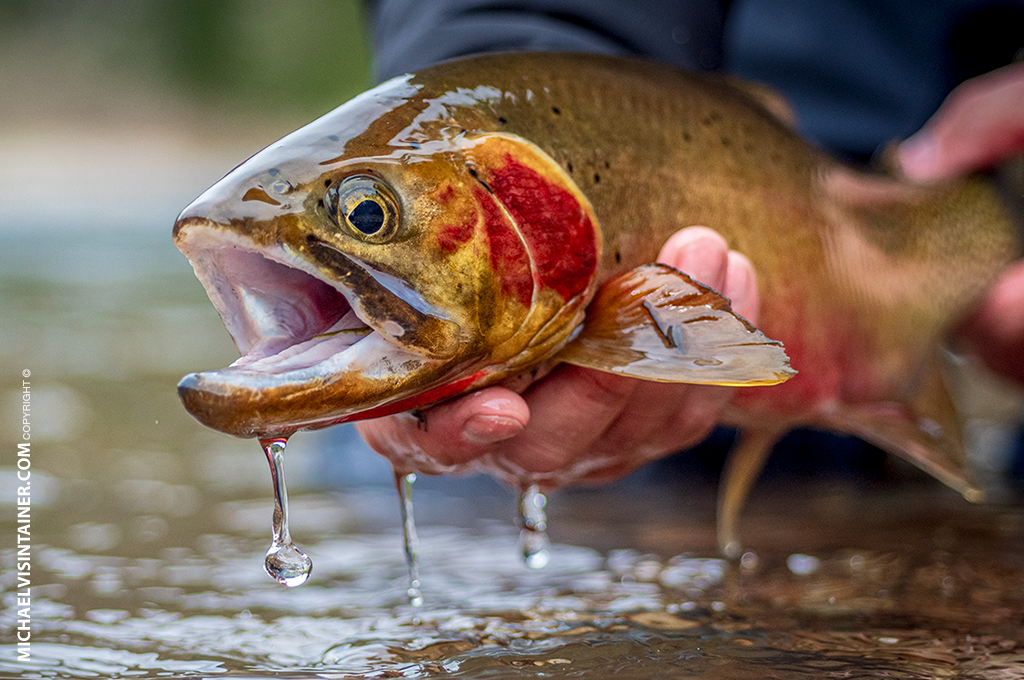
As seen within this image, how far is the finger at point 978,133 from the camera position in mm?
2627

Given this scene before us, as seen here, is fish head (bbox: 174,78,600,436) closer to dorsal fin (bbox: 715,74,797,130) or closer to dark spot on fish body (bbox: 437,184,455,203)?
dark spot on fish body (bbox: 437,184,455,203)

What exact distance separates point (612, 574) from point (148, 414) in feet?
8.56

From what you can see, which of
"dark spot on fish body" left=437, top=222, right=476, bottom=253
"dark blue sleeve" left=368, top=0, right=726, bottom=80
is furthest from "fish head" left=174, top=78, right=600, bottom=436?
"dark blue sleeve" left=368, top=0, right=726, bottom=80

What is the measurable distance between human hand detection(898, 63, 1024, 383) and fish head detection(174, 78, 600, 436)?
4.27 feet

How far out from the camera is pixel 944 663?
5.11 ft

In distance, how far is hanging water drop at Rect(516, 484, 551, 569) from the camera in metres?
2.01

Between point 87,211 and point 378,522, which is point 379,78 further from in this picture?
point 87,211

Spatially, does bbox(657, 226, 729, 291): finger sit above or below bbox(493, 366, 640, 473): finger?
above

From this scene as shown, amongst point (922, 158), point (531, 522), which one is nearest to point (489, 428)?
point (531, 522)

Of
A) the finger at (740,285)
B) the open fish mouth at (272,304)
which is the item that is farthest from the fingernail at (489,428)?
the finger at (740,285)

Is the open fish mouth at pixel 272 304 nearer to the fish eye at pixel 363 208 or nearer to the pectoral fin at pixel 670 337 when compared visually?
the fish eye at pixel 363 208

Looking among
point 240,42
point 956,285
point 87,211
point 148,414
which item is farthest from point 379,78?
point 240,42

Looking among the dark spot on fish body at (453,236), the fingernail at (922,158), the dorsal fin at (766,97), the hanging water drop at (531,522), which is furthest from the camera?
the fingernail at (922,158)

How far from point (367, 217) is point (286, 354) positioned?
0.67 ft
